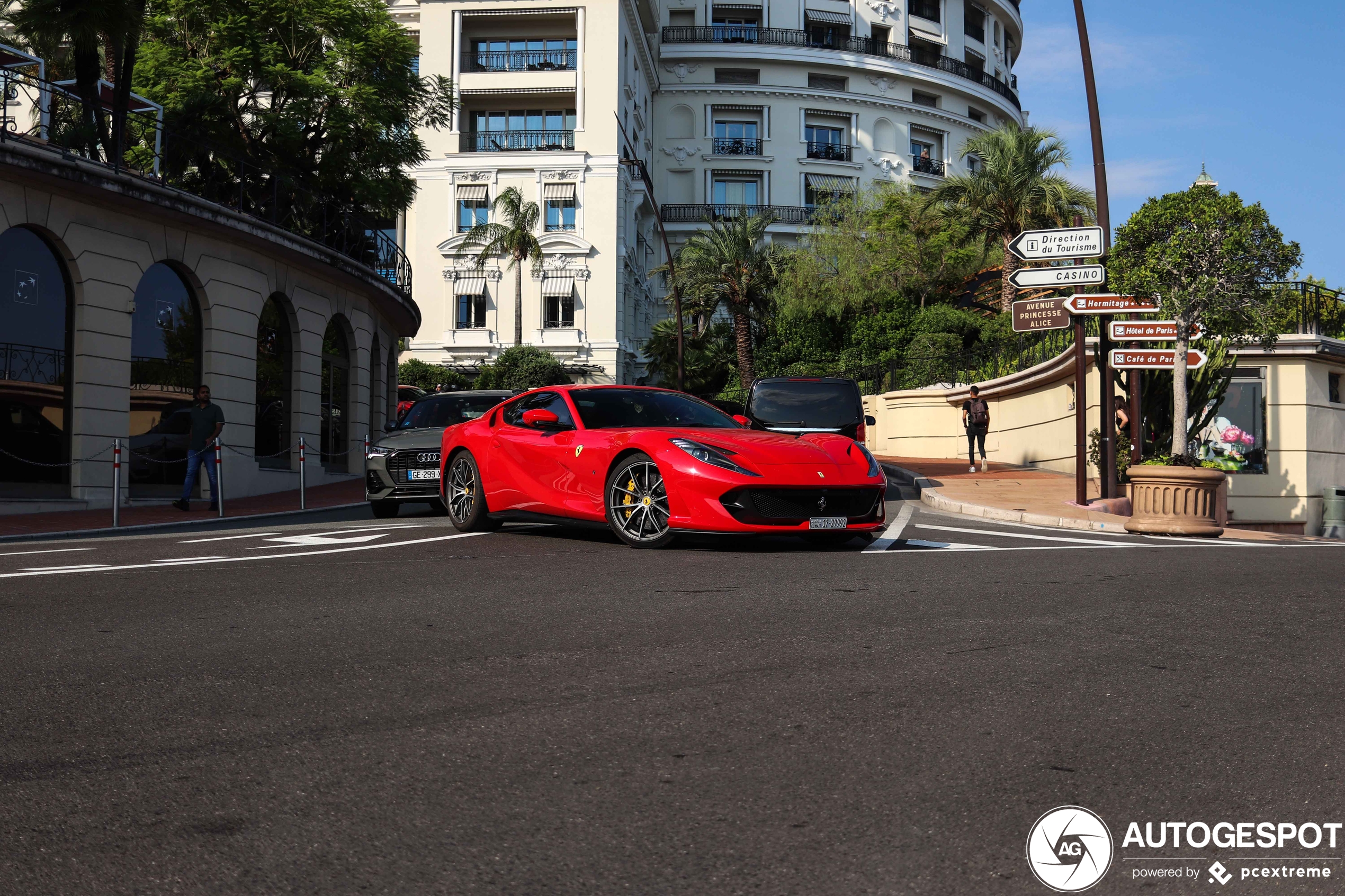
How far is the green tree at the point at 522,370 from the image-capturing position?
53844 millimetres

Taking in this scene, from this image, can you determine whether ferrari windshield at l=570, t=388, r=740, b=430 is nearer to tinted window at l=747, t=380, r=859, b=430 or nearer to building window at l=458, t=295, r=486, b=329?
tinted window at l=747, t=380, r=859, b=430

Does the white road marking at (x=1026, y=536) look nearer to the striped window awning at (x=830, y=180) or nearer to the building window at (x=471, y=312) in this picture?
the building window at (x=471, y=312)

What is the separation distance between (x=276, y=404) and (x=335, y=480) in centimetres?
308

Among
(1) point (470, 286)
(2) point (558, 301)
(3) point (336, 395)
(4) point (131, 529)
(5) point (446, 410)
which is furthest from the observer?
(1) point (470, 286)

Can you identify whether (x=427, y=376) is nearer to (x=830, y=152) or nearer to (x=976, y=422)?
(x=830, y=152)

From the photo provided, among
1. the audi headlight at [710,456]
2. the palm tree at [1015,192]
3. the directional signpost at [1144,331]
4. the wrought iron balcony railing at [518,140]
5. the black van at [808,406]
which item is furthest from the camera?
the wrought iron balcony railing at [518,140]

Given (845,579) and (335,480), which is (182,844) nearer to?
(845,579)

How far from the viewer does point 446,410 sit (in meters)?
16.0

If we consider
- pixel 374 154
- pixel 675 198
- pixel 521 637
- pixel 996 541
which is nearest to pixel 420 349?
pixel 675 198

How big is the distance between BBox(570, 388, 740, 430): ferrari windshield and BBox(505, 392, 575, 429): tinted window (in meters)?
0.12

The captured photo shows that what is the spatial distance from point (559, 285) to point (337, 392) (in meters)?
34.1

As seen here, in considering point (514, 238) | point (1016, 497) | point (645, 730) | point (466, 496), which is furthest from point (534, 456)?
point (514, 238)

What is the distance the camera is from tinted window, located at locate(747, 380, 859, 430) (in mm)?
18562

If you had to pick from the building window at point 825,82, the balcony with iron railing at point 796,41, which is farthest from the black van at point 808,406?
the building window at point 825,82
